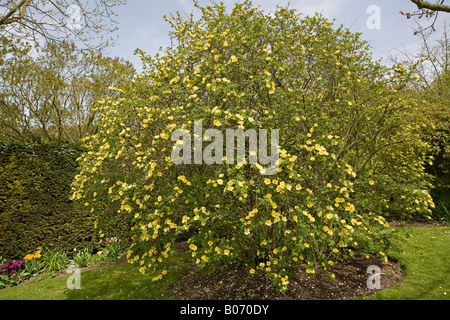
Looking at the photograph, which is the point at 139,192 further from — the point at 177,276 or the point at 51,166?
the point at 51,166

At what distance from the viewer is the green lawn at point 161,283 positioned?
4102 millimetres

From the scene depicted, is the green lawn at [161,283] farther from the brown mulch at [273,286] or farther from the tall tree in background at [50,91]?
the tall tree in background at [50,91]

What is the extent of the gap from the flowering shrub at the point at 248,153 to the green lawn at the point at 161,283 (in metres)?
0.87

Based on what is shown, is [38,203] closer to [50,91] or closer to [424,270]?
[50,91]

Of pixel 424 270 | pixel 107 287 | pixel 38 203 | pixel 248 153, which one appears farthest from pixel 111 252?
pixel 424 270

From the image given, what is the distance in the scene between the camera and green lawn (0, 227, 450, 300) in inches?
161

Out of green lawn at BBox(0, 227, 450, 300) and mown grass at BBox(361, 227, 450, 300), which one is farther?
green lawn at BBox(0, 227, 450, 300)

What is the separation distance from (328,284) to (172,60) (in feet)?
13.6

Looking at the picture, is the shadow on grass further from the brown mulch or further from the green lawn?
the brown mulch

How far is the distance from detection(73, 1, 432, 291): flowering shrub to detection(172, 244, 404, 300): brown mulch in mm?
392

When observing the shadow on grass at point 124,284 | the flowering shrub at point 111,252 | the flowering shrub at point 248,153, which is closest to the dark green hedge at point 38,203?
the flowering shrub at point 111,252

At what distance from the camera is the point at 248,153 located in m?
3.52

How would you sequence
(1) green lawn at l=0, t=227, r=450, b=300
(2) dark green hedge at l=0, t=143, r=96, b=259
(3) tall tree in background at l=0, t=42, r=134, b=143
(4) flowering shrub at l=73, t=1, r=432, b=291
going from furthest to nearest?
(3) tall tree in background at l=0, t=42, r=134, b=143, (2) dark green hedge at l=0, t=143, r=96, b=259, (1) green lawn at l=0, t=227, r=450, b=300, (4) flowering shrub at l=73, t=1, r=432, b=291

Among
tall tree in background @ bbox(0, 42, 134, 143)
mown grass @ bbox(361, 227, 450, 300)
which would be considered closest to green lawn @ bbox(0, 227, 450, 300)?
mown grass @ bbox(361, 227, 450, 300)
